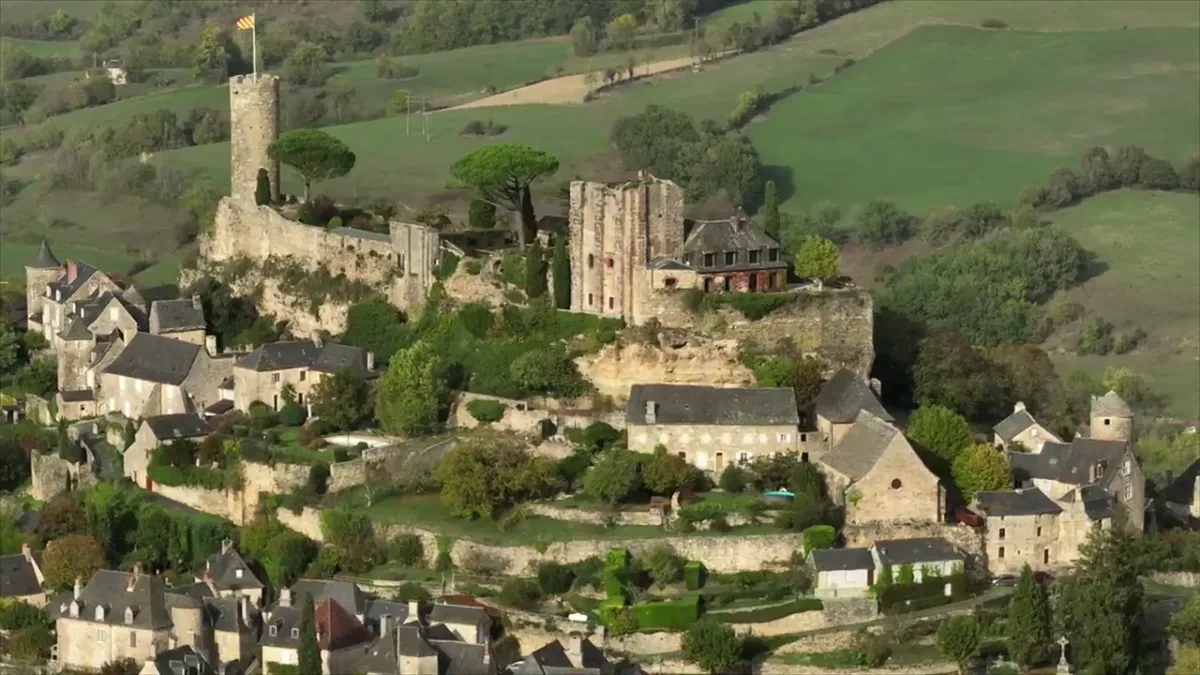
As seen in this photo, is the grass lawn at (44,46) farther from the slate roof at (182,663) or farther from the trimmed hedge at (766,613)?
the trimmed hedge at (766,613)

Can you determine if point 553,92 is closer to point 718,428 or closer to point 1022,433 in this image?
point 1022,433

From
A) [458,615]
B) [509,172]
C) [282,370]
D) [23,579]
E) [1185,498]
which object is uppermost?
[509,172]

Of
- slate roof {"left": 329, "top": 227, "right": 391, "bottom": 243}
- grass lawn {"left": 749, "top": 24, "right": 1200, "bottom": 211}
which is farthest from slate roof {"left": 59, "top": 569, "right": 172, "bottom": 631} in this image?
grass lawn {"left": 749, "top": 24, "right": 1200, "bottom": 211}

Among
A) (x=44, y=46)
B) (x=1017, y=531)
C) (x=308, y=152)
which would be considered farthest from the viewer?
(x=44, y=46)

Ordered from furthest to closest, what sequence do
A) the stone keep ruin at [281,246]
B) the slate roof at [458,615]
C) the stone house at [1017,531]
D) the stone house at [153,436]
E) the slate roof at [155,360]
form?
1. the stone keep ruin at [281,246]
2. the slate roof at [155,360]
3. the stone house at [153,436]
4. the stone house at [1017,531]
5. the slate roof at [458,615]

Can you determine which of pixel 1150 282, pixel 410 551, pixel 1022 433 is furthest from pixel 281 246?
pixel 1150 282

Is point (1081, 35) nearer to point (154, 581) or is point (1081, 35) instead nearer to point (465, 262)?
point (465, 262)

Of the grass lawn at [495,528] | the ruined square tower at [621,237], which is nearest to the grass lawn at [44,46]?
the ruined square tower at [621,237]
